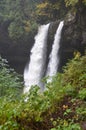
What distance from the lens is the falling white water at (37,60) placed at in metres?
21.4

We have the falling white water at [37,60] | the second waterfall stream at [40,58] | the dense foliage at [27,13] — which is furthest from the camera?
the dense foliage at [27,13]

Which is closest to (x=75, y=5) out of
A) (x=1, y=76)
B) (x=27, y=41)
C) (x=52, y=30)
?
(x=52, y=30)

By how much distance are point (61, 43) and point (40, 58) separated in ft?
6.83

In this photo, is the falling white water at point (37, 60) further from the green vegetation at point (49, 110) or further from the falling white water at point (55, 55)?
the green vegetation at point (49, 110)

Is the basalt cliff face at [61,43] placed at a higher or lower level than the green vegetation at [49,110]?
higher

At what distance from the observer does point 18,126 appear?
4.37 meters

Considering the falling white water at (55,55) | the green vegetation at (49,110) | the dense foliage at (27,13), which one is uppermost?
the dense foliage at (27,13)

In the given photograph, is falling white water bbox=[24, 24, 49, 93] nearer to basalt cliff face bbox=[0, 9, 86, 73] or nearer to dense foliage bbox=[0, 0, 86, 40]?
basalt cliff face bbox=[0, 9, 86, 73]

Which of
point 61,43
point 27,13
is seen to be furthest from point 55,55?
point 27,13

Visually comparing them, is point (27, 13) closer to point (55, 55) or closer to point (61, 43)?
point (61, 43)

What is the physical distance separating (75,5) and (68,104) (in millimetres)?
13863

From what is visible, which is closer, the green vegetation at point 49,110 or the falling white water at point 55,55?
the green vegetation at point 49,110

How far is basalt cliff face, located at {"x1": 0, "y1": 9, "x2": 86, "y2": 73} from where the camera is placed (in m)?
19.0

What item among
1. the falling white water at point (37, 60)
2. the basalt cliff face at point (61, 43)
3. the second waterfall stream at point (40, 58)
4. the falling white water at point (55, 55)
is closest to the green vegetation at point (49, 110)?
the basalt cliff face at point (61, 43)
